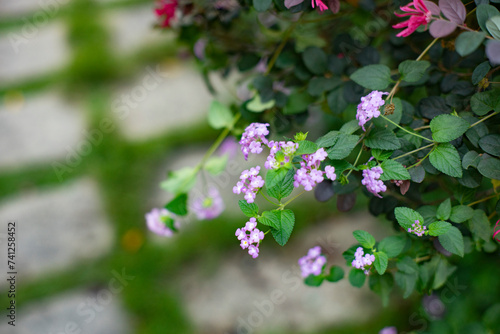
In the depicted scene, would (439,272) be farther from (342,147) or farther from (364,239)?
(342,147)

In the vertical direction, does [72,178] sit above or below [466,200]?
below

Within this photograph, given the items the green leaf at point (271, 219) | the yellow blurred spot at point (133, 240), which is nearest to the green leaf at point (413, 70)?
the green leaf at point (271, 219)

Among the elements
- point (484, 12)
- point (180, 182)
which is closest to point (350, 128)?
point (484, 12)

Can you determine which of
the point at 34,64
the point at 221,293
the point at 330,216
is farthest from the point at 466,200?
the point at 34,64

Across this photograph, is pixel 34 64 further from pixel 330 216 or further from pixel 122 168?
pixel 330 216

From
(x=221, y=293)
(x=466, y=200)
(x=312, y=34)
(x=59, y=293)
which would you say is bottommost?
(x=221, y=293)

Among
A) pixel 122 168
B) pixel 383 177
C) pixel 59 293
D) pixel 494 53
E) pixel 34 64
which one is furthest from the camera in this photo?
pixel 34 64

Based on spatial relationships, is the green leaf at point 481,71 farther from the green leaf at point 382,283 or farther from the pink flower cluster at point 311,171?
the green leaf at point 382,283

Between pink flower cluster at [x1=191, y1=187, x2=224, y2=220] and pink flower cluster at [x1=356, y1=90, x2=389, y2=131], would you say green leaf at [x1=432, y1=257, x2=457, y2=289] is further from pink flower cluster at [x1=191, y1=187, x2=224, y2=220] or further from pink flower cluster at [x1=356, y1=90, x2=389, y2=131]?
pink flower cluster at [x1=191, y1=187, x2=224, y2=220]

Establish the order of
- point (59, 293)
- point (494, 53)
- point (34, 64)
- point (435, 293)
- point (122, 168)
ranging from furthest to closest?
1. point (34, 64)
2. point (122, 168)
3. point (59, 293)
4. point (435, 293)
5. point (494, 53)
